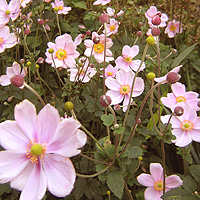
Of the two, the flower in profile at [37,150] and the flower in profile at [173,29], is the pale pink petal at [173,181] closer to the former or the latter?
the flower in profile at [37,150]

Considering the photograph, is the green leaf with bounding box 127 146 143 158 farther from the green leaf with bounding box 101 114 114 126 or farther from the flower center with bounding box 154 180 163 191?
the flower center with bounding box 154 180 163 191

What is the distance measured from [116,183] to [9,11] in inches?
61.8

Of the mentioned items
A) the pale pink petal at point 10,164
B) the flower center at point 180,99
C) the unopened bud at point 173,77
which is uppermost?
the unopened bud at point 173,77

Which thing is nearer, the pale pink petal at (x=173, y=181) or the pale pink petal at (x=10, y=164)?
the pale pink petal at (x=10, y=164)

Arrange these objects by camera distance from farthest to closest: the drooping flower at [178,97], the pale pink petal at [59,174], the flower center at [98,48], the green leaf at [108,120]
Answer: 1. the flower center at [98,48]
2. the drooping flower at [178,97]
3. the green leaf at [108,120]
4. the pale pink petal at [59,174]

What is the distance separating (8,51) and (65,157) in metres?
1.85

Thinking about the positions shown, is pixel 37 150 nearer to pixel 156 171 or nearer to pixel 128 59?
pixel 156 171

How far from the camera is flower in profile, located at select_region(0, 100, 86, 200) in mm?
871

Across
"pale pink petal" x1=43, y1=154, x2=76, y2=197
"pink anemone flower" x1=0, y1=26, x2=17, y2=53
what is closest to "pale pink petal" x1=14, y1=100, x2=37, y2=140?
"pale pink petal" x1=43, y1=154, x2=76, y2=197

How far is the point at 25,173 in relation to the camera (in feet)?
3.18

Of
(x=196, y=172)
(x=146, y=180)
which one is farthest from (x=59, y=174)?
(x=196, y=172)

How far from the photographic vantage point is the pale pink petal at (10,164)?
911 millimetres

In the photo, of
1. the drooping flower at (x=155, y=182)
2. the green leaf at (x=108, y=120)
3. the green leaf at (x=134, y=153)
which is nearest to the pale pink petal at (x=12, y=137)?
the green leaf at (x=108, y=120)

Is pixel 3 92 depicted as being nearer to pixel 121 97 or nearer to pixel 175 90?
pixel 121 97
